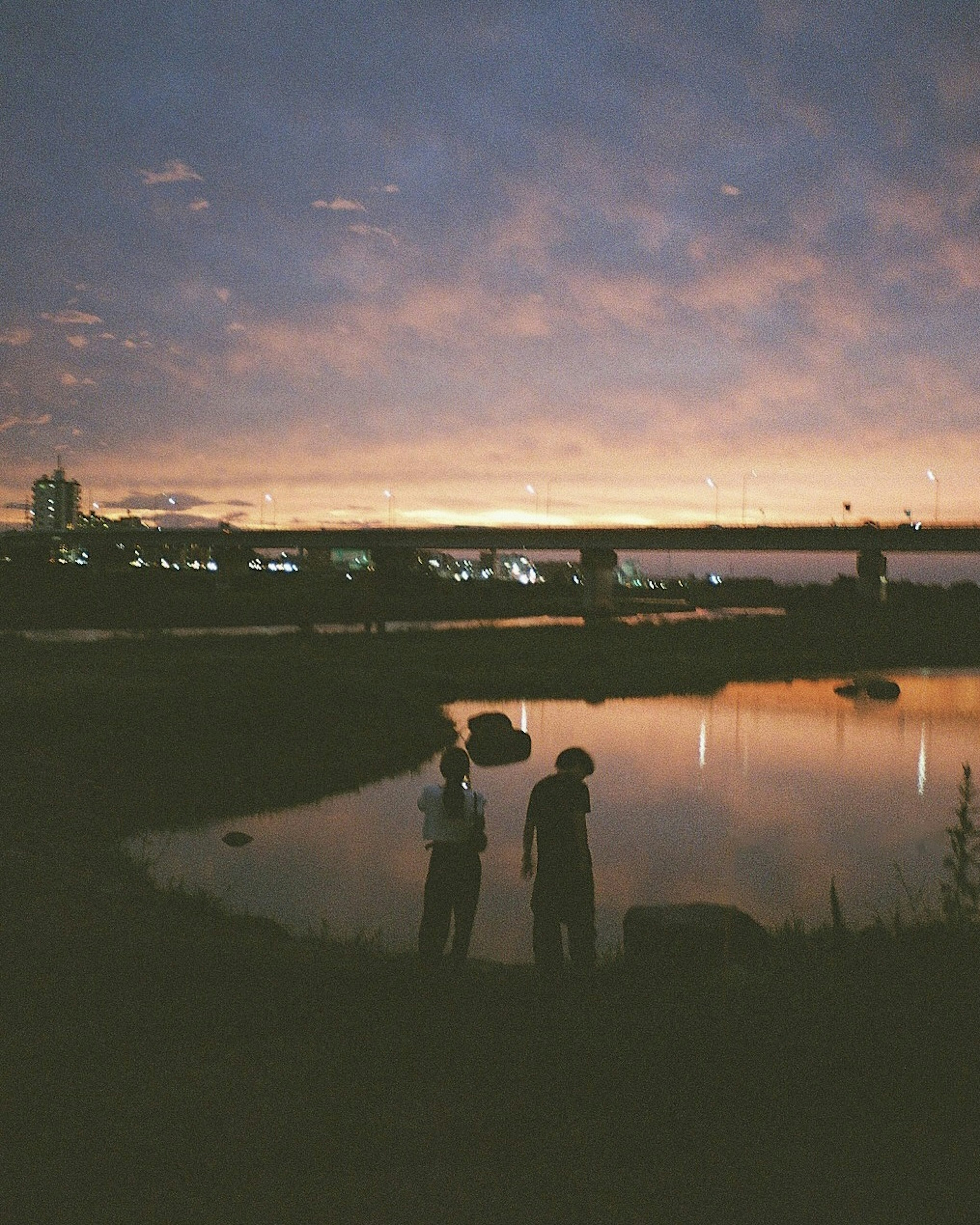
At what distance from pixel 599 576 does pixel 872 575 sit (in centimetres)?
2853

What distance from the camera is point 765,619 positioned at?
8444cm

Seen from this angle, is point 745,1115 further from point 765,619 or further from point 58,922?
point 765,619

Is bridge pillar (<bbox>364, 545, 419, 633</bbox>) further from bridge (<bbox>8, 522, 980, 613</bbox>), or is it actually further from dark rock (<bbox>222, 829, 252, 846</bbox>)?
dark rock (<bbox>222, 829, 252, 846</bbox>)

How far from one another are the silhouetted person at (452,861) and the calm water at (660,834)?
3.44 meters

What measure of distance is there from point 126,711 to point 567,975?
60.8 ft

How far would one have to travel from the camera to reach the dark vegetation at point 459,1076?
17.2 ft

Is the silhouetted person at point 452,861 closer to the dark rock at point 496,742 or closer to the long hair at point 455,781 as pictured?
the long hair at point 455,781

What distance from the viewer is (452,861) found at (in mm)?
8984

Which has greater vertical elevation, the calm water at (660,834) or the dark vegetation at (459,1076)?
the dark vegetation at (459,1076)

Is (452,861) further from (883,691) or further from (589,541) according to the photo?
(589,541)

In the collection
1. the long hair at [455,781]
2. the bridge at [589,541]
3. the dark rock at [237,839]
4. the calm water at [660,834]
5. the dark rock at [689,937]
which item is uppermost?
the bridge at [589,541]

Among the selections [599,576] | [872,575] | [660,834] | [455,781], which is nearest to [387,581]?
[599,576]

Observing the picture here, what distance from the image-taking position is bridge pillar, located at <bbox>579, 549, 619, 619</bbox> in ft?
354

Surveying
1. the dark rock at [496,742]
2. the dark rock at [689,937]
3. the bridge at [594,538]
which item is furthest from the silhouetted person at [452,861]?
the bridge at [594,538]
